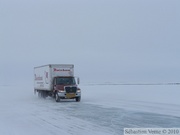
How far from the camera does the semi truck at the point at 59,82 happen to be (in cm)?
3052

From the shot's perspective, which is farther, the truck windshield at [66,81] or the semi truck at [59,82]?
the truck windshield at [66,81]

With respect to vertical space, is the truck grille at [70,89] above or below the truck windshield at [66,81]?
below

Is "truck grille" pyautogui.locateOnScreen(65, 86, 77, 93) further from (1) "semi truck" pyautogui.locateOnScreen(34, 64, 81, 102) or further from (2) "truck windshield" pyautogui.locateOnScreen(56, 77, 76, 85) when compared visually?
(2) "truck windshield" pyautogui.locateOnScreen(56, 77, 76, 85)

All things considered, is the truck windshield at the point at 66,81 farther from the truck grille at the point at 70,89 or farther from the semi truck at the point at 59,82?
the truck grille at the point at 70,89

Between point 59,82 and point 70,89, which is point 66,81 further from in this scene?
point 70,89

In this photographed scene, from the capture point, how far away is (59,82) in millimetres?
31797

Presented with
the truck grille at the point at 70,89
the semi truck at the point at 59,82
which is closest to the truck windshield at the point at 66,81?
the semi truck at the point at 59,82

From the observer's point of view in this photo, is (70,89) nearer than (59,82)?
Yes

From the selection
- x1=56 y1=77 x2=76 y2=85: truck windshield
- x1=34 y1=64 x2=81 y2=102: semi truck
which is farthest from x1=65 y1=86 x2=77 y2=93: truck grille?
x1=56 y1=77 x2=76 y2=85: truck windshield

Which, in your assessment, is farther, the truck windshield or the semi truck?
the truck windshield

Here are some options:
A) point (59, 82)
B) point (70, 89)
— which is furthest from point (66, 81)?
point (70, 89)

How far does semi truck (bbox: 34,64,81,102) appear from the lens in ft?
100

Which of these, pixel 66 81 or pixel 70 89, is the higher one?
pixel 66 81

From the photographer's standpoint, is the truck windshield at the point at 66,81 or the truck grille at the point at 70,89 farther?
the truck windshield at the point at 66,81
